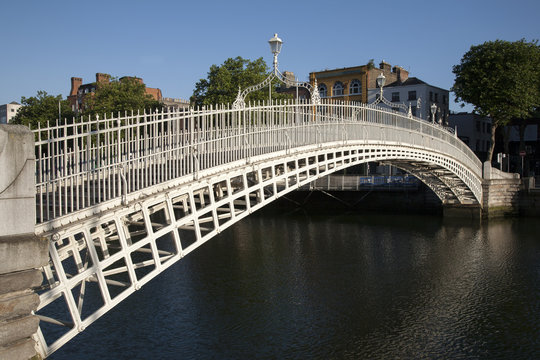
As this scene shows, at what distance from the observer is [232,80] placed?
1617 inches

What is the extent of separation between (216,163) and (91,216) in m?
3.86

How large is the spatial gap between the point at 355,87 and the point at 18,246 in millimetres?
47627

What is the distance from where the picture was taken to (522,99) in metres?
38.4

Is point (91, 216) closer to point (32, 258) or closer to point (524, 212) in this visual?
point (32, 258)

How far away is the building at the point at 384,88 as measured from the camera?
4878 centimetres

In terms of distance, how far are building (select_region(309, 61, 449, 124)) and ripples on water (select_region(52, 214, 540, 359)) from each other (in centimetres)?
2574

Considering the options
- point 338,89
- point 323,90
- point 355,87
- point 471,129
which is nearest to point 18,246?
point 355,87

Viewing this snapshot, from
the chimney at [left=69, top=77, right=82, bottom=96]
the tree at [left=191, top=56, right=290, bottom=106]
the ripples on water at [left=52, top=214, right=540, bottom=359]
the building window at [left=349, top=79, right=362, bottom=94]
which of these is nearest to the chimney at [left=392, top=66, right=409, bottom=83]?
the building window at [left=349, top=79, right=362, bottom=94]

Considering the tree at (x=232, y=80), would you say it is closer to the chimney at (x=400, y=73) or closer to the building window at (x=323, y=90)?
the building window at (x=323, y=90)

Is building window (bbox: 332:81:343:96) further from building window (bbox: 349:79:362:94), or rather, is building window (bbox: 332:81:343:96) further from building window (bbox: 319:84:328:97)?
building window (bbox: 349:79:362:94)

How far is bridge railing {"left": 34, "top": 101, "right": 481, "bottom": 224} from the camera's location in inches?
328

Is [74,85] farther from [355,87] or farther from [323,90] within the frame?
[355,87]

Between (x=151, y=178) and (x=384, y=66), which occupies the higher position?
(x=384, y=66)

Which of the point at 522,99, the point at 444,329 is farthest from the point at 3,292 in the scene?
the point at 522,99
